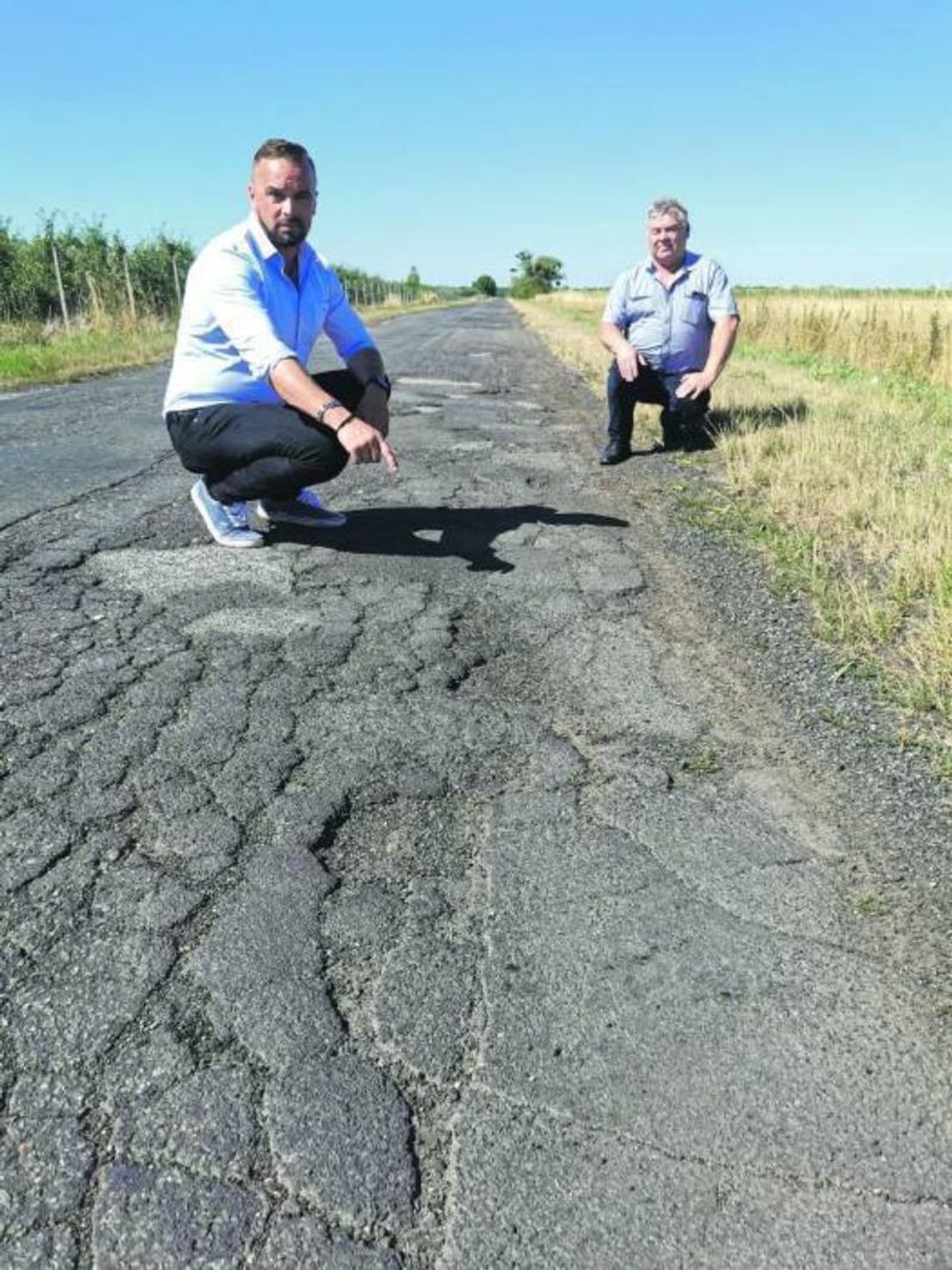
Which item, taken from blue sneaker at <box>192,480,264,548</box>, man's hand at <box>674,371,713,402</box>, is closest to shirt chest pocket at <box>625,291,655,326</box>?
man's hand at <box>674,371,713,402</box>

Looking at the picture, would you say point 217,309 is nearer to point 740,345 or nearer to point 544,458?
point 544,458

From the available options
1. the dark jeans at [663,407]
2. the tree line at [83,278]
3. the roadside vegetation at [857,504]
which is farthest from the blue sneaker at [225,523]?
the tree line at [83,278]

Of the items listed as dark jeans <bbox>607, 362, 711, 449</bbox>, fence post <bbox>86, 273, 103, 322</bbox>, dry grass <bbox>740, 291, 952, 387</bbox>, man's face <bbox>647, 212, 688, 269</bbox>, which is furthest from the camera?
fence post <bbox>86, 273, 103, 322</bbox>

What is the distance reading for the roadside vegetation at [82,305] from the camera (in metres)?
12.1

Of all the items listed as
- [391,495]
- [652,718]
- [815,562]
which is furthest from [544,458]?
[652,718]

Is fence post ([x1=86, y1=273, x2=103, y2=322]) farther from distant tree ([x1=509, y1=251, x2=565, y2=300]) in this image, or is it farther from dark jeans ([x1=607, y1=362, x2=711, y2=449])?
distant tree ([x1=509, y1=251, x2=565, y2=300])

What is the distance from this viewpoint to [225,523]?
14.0ft

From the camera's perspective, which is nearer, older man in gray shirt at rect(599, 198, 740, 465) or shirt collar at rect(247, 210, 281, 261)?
shirt collar at rect(247, 210, 281, 261)

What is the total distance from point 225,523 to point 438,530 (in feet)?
3.18

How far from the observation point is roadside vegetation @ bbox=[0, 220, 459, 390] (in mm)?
12148

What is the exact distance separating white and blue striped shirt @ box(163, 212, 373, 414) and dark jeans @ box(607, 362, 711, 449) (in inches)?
92.1

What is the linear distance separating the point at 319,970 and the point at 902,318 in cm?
1305

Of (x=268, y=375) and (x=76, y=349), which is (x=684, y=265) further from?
(x=76, y=349)

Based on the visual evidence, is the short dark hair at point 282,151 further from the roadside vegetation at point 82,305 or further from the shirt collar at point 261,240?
the roadside vegetation at point 82,305
